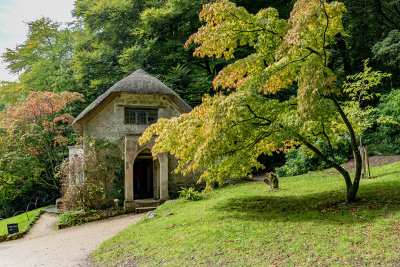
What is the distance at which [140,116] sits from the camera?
15258 mm

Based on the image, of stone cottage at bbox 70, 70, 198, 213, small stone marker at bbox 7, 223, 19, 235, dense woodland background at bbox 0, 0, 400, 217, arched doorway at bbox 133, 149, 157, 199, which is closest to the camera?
small stone marker at bbox 7, 223, 19, 235

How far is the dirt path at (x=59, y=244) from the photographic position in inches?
303

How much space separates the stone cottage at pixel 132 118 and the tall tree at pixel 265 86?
6.29 meters

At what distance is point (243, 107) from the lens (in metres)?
6.50

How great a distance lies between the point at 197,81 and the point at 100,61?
709cm

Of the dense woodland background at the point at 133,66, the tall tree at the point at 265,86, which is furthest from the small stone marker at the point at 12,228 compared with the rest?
the tall tree at the point at 265,86

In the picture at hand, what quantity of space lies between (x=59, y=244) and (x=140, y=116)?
297 inches

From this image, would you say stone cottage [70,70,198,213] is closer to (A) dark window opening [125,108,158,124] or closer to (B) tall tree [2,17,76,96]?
(A) dark window opening [125,108,158,124]

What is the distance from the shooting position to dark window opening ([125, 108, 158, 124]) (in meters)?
15.0

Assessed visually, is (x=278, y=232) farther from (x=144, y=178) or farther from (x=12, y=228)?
(x=144, y=178)

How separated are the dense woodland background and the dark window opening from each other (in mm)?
4396

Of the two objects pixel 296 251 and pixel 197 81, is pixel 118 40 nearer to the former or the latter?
pixel 197 81

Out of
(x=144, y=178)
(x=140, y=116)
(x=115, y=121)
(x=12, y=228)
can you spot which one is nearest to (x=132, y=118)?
(x=140, y=116)

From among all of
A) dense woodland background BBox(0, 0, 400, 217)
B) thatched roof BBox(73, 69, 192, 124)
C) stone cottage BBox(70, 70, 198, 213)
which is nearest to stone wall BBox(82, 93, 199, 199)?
stone cottage BBox(70, 70, 198, 213)
